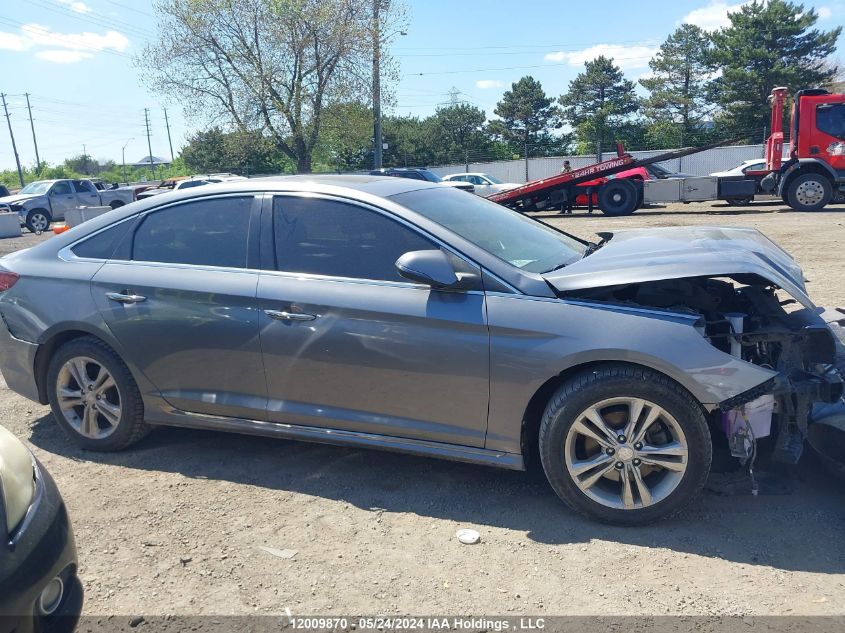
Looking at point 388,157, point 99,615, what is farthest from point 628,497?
point 388,157

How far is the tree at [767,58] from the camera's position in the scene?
44.8 metres

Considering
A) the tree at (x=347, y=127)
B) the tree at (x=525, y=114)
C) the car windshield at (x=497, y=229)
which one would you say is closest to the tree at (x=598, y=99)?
the tree at (x=525, y=114)

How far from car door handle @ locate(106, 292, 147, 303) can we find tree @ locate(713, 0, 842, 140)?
154 feet

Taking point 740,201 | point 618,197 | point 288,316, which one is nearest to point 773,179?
point 740,201

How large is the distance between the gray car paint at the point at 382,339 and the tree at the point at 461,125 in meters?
55.9

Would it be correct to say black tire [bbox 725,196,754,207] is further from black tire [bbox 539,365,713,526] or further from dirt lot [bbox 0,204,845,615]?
black tire [bbox 539,365,713,526]

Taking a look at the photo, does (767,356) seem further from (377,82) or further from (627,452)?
(377,82)

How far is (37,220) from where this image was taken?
984 inches

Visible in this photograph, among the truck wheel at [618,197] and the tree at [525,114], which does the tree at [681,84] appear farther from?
the truck wheel at [618,197]

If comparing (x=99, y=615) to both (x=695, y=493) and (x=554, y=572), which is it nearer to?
(x=554, y=572)

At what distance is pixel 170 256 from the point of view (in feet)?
14.0

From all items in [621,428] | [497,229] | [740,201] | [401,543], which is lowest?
[401,543]

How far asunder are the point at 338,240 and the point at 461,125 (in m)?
59.3

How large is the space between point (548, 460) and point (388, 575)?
35.9 inches
